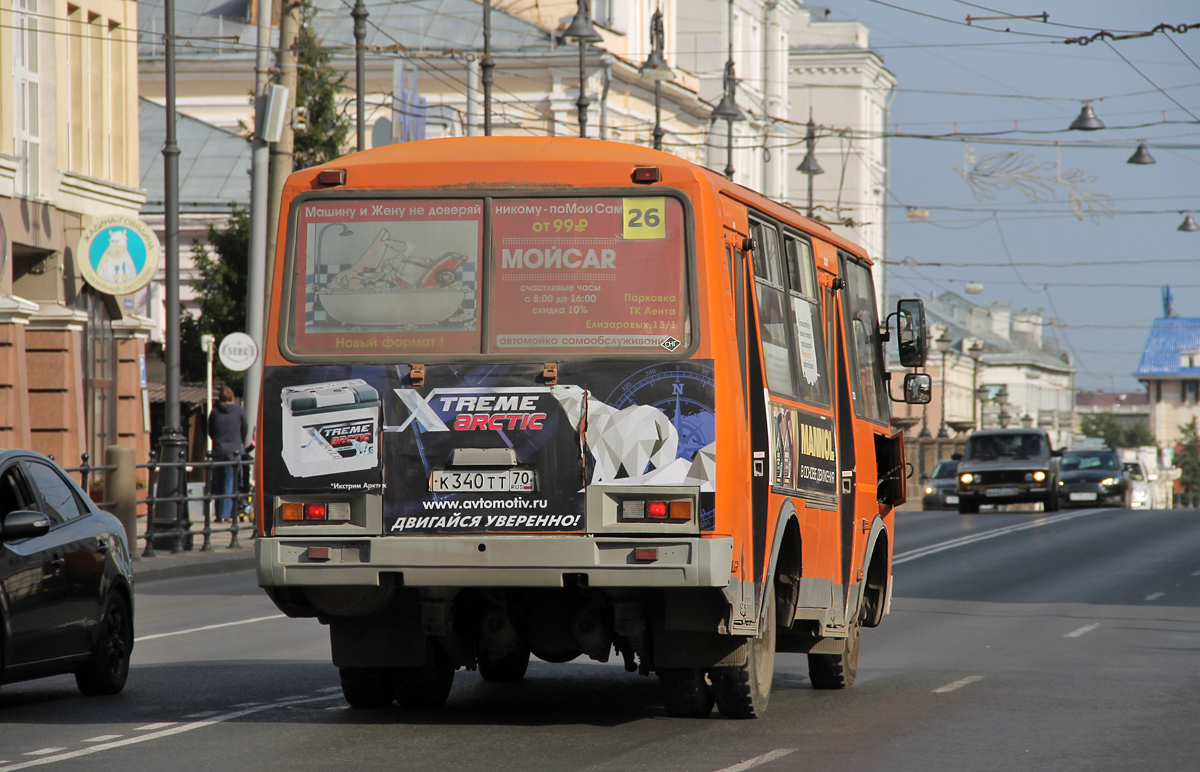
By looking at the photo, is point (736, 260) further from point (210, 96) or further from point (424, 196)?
point (210, 96)

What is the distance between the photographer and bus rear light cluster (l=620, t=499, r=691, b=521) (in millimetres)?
9375

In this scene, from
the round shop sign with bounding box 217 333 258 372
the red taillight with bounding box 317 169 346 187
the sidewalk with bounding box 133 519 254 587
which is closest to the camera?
the red taillight with bounding box 317 169 346 187

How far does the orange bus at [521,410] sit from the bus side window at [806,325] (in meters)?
0.76

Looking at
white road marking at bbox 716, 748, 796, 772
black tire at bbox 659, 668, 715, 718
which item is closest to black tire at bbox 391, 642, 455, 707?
black tire at bbox 659, 668, 715, 718

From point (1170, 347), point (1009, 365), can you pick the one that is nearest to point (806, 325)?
point (1009, 365)

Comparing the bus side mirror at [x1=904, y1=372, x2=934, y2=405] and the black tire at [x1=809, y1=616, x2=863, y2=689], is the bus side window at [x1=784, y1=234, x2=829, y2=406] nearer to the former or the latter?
the black tire at [x1=809, y1=616, x2=863, y2=689]

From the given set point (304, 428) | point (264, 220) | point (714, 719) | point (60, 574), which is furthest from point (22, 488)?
point (264, 220)

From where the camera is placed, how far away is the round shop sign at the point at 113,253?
28953 millimetres

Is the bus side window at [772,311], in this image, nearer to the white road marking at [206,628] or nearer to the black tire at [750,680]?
the black tire at [750,680]

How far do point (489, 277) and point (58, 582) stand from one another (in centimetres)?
325

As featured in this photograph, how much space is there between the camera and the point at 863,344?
507 inches

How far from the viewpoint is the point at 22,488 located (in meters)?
11.0

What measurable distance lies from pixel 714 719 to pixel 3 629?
382 cm

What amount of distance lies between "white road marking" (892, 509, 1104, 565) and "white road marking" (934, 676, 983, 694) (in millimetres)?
14214
